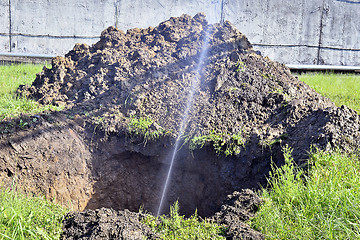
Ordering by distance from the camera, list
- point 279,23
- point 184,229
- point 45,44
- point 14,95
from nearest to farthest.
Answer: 1. point 184,229
2. point 14,95
3. point 45,44
4. point 279,23

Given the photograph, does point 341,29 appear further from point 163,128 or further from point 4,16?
point 4,16

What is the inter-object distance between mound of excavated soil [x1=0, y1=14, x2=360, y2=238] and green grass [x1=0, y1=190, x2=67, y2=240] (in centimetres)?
73

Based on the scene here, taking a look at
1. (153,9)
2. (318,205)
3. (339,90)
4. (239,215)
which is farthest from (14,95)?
(339,90)

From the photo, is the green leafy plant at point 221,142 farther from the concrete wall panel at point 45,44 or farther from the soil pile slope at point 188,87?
the concrete wall panel at point 45,44

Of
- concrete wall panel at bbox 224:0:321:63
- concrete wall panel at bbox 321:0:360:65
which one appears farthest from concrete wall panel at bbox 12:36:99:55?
concrete wall panel at bbox 321:0:360:65

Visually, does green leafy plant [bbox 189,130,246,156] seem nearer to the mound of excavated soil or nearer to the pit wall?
the mound of excavated soil

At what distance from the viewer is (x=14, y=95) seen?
4.61m

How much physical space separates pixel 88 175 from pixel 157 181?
2.59 ft

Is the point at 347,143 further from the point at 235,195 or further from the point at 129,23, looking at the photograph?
the point at 129,23

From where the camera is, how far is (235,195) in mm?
2920

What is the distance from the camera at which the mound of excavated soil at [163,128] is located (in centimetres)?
340

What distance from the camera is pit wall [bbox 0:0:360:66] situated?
8.38 metres

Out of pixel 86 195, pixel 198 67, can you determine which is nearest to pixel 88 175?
pixel 86 195

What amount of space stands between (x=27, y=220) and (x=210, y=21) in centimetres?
753
